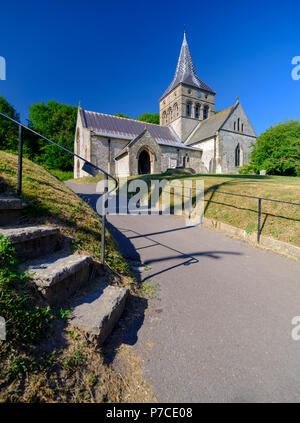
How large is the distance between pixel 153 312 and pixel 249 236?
4.06m

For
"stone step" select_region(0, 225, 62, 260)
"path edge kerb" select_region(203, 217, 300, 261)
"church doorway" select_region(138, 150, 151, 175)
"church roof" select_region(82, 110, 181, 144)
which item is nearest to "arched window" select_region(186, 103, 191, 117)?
"church roof" select_region(82, 110, 181, 144)

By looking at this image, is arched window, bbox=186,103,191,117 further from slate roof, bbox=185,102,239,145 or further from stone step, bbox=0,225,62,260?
stone step, bbox=0,225,62,260

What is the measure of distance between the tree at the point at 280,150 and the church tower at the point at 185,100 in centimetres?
1385

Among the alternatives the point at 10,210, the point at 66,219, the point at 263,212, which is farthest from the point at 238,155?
the point at 10,210

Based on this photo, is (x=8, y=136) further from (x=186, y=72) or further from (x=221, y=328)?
(x=186, y=72)

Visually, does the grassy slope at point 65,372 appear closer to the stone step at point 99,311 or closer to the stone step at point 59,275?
the stone step at point 99,311

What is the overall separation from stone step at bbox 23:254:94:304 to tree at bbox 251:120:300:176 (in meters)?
22.7

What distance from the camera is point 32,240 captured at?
2111 mm

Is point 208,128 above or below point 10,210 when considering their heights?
above

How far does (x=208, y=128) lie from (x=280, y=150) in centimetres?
1417

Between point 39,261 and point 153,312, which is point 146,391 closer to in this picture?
point 153,312

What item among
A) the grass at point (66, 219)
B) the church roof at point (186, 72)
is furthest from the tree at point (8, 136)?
the church roof at point (186, 72)

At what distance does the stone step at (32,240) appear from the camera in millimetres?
1958
